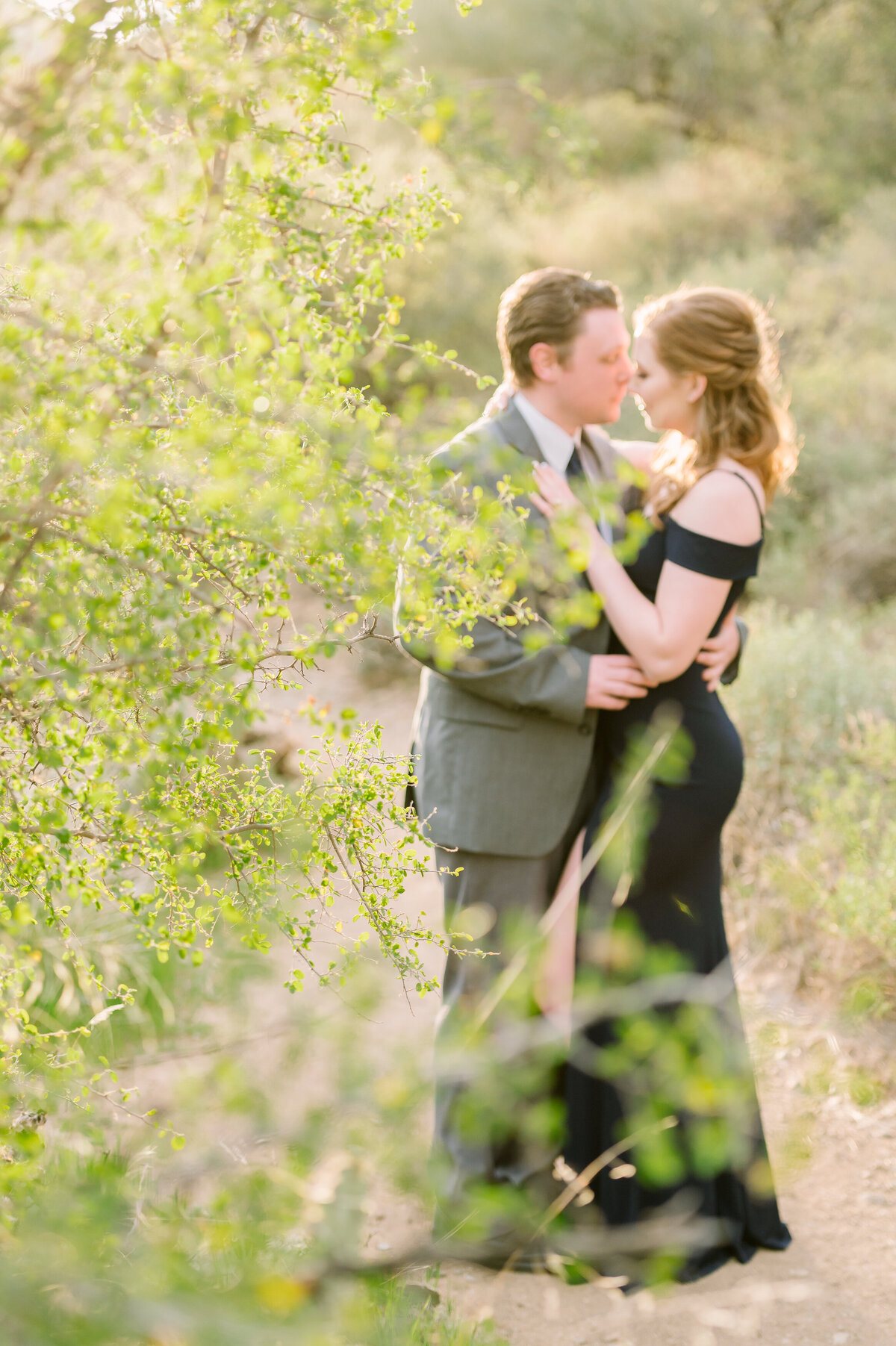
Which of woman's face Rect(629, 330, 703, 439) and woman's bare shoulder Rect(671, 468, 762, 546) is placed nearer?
woman's bare shoulder Rect(671, 468, 762, 546)

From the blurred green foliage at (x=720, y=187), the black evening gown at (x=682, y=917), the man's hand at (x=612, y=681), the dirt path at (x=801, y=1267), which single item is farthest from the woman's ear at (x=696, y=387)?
the blurred green foliage at (x=720, y=187)

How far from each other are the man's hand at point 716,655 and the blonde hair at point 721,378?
41 cm

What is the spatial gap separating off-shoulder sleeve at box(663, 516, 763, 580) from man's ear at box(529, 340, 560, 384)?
0.55 meters

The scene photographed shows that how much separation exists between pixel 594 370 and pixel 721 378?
1.11 ft

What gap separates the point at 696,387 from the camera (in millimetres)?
2822

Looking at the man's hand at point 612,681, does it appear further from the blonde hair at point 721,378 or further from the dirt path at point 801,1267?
the dirt path at point 801,1267

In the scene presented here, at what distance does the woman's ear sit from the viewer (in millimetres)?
2805

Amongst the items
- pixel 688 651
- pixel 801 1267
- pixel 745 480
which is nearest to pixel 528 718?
pixel 688 651

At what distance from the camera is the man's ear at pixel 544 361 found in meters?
2.89

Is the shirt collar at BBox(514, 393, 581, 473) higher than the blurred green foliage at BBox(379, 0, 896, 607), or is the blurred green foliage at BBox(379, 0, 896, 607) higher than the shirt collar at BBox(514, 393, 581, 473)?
the blurred green foliage at BBox(379, 0, 896, 607)

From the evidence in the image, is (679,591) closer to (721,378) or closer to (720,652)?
(720,652)

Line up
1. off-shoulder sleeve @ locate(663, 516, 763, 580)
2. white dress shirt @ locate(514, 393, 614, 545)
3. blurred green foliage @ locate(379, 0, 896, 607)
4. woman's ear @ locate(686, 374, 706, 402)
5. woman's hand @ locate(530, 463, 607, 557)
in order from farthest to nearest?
blurred green foliage @ locate(379, 0, 896, 607) < white dress shirt @ locate(514, 393, 614, 545) < woman's ear @ locate(686, 374, 706, 402) < off-shoulder sleeve @ locate(663, 516, 763, 580) < woman's hand @ locate(530, 463, 607, 557)

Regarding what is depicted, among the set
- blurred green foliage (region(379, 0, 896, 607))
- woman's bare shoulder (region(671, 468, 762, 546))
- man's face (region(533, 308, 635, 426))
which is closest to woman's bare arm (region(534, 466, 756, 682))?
woman's bare shoulder (region(671, 468, 762, 546))

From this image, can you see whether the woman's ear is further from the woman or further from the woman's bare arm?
the woman's bare arm
